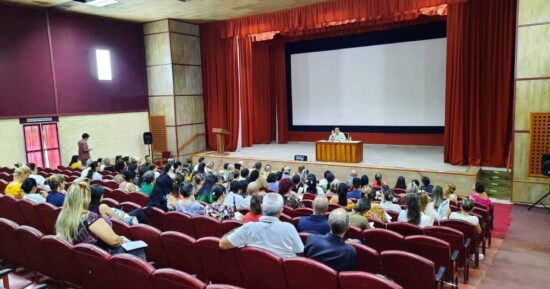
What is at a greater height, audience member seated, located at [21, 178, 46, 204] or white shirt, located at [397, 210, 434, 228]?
audience member seated, located at [21, 178, 46, 204]

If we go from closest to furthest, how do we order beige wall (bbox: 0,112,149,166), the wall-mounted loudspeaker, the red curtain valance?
the red curtain valance → beige wall (bbox: 0,112,149,166) → the wall-mounted loudspeaker

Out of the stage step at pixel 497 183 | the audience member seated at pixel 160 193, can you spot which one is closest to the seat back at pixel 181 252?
the audience member seated at pixel 160 193

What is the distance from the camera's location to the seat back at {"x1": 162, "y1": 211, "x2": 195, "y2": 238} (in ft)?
13.5

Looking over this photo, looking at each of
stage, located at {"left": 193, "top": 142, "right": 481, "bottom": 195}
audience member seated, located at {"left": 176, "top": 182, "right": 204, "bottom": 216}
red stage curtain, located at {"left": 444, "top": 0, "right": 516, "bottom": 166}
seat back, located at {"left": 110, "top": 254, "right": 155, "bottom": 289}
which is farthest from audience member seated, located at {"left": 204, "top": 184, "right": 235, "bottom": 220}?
red stage curtain, located at {"left": 444, "top": 0, "right": 516, "bottom": 166}

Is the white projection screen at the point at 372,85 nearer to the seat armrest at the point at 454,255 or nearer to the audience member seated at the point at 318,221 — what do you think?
the seat armrest at the point at 454,255

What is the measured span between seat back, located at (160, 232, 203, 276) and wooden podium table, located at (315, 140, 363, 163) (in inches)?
289

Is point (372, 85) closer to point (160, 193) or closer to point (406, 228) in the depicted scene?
point (406, 228)

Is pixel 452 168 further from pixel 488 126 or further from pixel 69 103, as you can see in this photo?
pixel 69 103

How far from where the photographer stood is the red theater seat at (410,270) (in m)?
2.89

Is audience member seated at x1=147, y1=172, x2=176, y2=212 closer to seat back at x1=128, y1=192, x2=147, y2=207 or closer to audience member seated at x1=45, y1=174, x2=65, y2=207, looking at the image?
seat back at x1=128, y1=192, x2=147, y2=207

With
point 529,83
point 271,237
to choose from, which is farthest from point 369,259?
point 529,83

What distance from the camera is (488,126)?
1018 cm

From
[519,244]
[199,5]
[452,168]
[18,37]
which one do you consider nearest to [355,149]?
[452,168]

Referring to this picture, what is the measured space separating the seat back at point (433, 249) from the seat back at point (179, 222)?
7.08 ft
